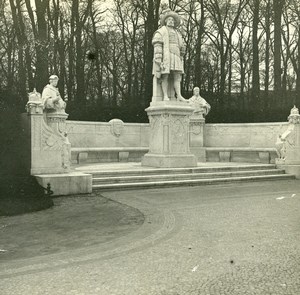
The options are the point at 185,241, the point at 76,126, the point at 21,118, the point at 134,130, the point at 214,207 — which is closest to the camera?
the point at 185,241

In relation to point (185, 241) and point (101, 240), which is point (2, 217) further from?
point (185, 241)

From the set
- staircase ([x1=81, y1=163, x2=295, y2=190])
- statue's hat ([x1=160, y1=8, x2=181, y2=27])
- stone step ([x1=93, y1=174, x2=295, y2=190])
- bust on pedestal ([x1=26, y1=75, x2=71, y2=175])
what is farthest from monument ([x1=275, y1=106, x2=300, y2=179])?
bust on pedestal ([x1=26, y1=75, x2=71, y2=175])

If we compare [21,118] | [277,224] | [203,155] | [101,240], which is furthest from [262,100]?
[101,240]

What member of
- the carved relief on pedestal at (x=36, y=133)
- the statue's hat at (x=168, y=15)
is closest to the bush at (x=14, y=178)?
the carved relief on pedestal at (x=36, y=133)

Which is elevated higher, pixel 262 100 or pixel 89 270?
pixel 262 100

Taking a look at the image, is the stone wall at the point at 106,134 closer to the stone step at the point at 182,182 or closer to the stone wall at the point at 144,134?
the stone wall at the point at 144,134

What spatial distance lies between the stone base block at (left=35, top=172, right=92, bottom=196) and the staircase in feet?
1.48

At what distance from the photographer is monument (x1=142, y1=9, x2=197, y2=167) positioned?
13172 millimetres

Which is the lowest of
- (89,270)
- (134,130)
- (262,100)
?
(89,270)

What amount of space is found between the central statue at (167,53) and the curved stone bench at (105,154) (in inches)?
136

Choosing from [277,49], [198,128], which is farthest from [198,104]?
[277,49]

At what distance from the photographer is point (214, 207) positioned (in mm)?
8414

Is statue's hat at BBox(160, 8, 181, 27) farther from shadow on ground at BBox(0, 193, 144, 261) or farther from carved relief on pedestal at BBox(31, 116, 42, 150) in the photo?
shadow on ground at BBox(0, 193, 144, 261)

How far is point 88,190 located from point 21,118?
8.32ft
